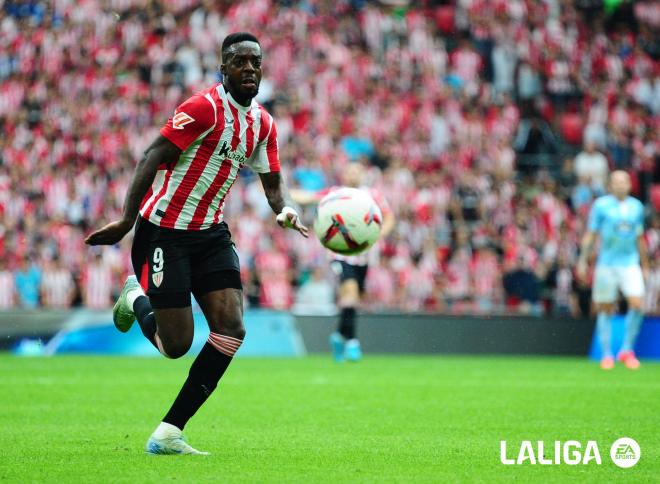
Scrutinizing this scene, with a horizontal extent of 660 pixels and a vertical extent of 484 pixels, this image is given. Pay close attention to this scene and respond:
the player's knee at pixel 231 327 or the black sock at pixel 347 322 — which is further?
the black sock at pixel 347 322

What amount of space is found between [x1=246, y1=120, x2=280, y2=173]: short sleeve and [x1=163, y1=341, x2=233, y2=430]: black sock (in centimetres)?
126

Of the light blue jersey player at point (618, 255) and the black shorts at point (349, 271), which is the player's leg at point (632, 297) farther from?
the black shorts at point (349, 271)

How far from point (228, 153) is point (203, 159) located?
17cm

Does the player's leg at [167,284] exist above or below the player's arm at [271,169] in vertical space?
below

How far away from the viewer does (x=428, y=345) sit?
19531mm

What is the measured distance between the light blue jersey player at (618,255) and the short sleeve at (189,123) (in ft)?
33.0

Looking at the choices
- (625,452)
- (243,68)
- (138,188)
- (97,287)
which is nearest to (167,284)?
(138,188)

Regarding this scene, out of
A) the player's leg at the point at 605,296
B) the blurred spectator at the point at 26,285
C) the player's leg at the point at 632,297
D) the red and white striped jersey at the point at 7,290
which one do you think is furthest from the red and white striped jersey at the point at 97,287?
the player's leg at the point at 632,297

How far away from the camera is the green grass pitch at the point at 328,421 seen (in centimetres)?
648

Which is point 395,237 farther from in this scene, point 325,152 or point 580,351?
point 580,351

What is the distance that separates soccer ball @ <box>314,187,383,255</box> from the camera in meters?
8.17

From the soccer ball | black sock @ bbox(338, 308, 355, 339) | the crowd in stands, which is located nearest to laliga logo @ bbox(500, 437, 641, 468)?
the soccer ball

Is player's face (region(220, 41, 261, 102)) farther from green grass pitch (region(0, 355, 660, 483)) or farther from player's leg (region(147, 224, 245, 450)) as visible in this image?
green grass pitch (region(0, 355, 660, 483))

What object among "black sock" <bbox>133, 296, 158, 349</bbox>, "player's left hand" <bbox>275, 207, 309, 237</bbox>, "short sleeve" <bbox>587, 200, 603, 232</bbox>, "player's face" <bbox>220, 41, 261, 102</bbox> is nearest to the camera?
"player's face" <bbox>220, 41, 261, 102</bbox>
